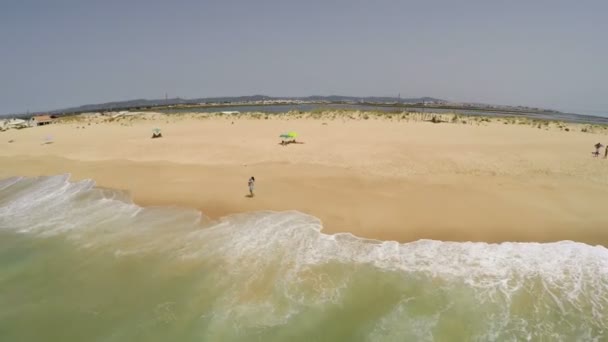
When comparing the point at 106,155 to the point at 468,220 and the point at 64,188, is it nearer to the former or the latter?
the point at 64,188

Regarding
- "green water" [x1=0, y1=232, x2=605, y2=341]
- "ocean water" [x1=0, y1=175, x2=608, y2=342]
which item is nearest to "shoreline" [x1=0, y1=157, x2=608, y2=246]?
"ocean water" [x1=0, y1=175, x2=608, y2=342]

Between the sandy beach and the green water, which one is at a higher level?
the sandy beach

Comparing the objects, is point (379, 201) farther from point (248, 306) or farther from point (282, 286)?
point (248, 306)

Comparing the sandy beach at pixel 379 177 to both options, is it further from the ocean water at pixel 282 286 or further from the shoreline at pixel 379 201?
the ocean water at pixel 282 286

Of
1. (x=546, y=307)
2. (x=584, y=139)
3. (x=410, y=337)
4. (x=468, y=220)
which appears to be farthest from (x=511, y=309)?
(x=584, y=139)

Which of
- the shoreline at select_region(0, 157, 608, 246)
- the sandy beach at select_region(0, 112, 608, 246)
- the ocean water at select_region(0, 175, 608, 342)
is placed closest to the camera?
the ocean water at select_region(0, 175, 608, 342)

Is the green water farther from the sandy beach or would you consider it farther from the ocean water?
the sandy beach
